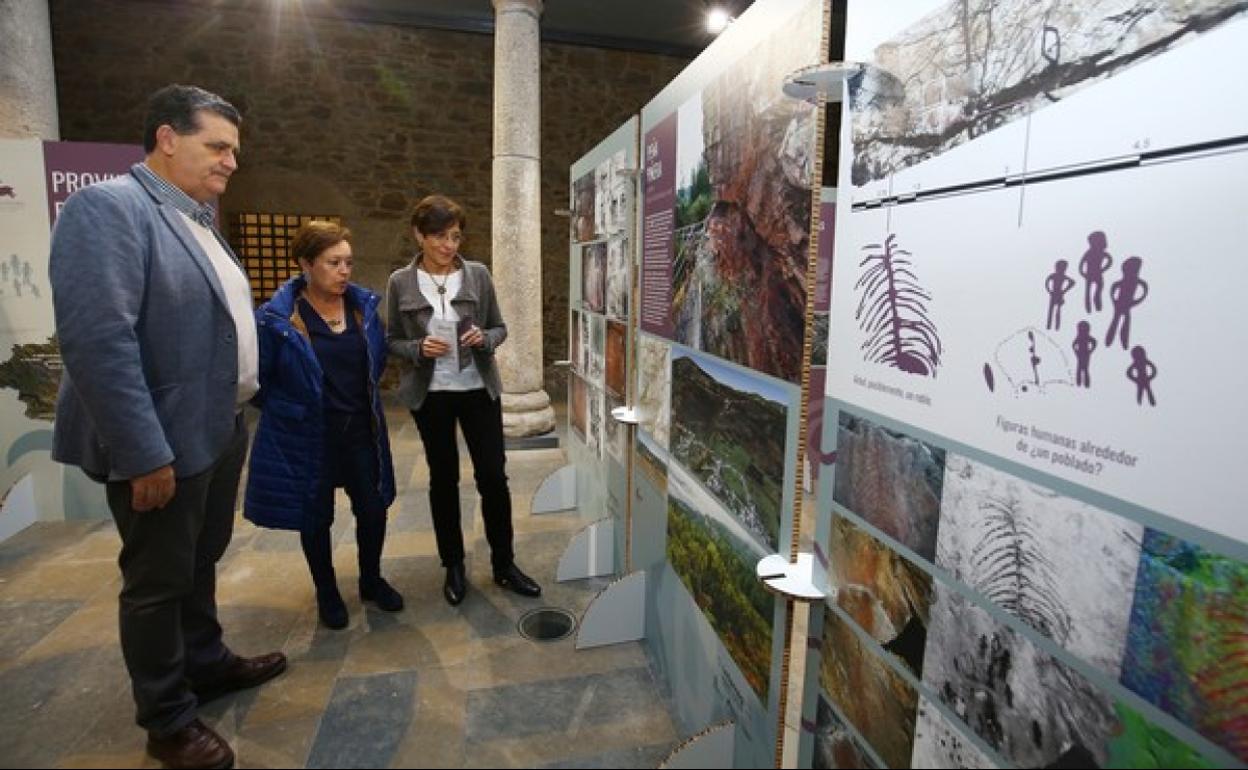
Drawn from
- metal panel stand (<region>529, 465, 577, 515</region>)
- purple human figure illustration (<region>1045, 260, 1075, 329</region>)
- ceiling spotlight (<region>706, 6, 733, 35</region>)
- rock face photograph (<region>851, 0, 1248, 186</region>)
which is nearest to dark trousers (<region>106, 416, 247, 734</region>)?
rock face photograph (<region>851, 0, 1248, 186</region>)

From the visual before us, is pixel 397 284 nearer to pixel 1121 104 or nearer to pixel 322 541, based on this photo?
pixel 322 541

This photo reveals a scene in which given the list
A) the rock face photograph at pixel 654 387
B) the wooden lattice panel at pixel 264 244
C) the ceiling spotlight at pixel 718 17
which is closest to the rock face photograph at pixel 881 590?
the rock face photograph at pixel 654 387

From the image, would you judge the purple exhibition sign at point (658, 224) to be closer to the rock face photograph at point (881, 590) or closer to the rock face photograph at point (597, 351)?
the rock face photograph at point (597, 351)

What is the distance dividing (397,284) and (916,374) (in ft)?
7.04

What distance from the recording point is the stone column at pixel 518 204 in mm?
5246

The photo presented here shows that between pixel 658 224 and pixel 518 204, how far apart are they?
11.1 ft

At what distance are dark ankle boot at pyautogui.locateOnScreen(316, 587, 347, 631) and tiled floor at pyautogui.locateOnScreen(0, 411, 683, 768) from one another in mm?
42

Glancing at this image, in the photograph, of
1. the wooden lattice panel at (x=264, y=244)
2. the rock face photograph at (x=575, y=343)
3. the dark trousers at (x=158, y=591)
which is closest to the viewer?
the dark trousers at (x=158, y=591)

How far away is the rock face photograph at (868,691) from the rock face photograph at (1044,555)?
0.29 m

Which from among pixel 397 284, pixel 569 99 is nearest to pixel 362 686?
pixel 397 284

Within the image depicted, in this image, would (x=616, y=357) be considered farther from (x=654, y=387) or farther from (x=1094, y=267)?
(x=1094, y=267)

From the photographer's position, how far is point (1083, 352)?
2.57 ft

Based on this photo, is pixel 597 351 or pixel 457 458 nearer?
pixel 457 458

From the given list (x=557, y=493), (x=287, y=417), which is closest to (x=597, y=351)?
(x=557, y=493)
